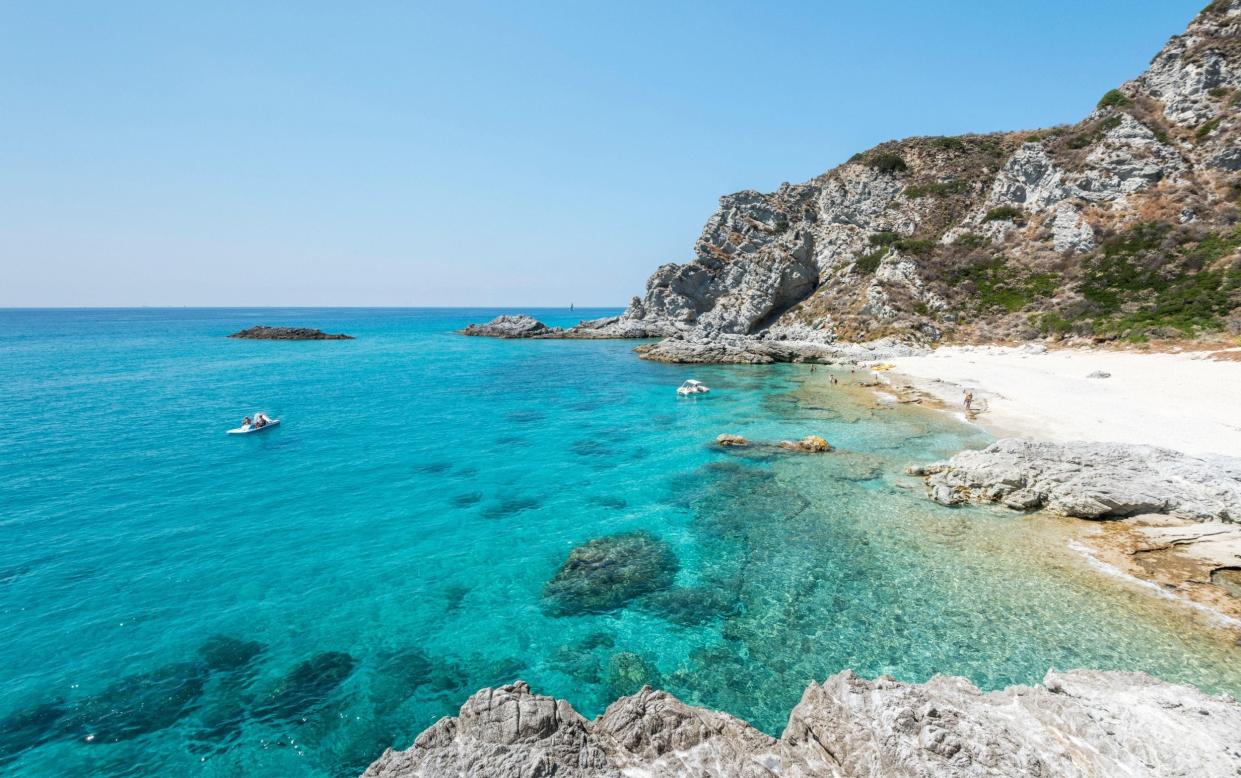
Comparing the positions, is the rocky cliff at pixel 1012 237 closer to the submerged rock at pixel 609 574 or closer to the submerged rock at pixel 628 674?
the submerged rock at pixel 609 574

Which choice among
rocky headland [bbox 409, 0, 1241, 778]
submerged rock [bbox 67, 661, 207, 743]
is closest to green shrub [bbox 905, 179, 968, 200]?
rocky headland [bbox 409, 0, 1241, 778]

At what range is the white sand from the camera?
23484 millimetres

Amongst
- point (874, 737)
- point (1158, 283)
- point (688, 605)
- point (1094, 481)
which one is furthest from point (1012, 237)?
point (874, 737)

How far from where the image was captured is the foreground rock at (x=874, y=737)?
5.97m

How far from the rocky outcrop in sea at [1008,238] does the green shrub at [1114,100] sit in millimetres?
246

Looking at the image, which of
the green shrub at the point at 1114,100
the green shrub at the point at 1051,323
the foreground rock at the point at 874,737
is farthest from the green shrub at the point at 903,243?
the foreground rock at the point at 874,737

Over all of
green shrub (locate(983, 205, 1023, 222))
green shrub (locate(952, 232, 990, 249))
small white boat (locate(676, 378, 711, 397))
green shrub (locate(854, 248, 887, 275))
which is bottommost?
small white boat (locate(676, 378, 711, 397))

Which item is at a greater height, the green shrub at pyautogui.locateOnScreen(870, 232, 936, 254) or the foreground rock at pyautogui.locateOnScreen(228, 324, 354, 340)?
the green shrub at pyautogui.locateOnScreen(870, 232, 936, 254)

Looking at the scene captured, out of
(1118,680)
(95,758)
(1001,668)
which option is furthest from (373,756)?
(1001,668)

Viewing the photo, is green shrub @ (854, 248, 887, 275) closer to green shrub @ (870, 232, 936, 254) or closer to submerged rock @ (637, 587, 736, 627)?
green shrub @ (870, 232, 936, 254)

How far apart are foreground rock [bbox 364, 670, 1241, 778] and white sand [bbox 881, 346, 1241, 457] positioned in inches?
843

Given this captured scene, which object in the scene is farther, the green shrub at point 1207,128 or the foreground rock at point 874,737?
the green shrub at point 1207,128

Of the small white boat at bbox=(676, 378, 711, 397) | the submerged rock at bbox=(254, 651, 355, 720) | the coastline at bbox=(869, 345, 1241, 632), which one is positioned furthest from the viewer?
the small white boat at bbox=(676, 378, 711, 397)

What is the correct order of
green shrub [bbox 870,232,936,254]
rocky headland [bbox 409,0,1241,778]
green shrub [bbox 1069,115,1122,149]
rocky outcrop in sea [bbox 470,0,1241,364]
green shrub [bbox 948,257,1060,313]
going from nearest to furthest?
1. rocky headland [bbox 409,0,1241,778]
2. rocky outcrop in sea [bbox 470,0,1241,364]
3. green shrub [bbox 948,257,1060,313]
4. green shrub [bbox 1069,115,1122,149]
5. green shrub [bbox 870,232,936,254]
